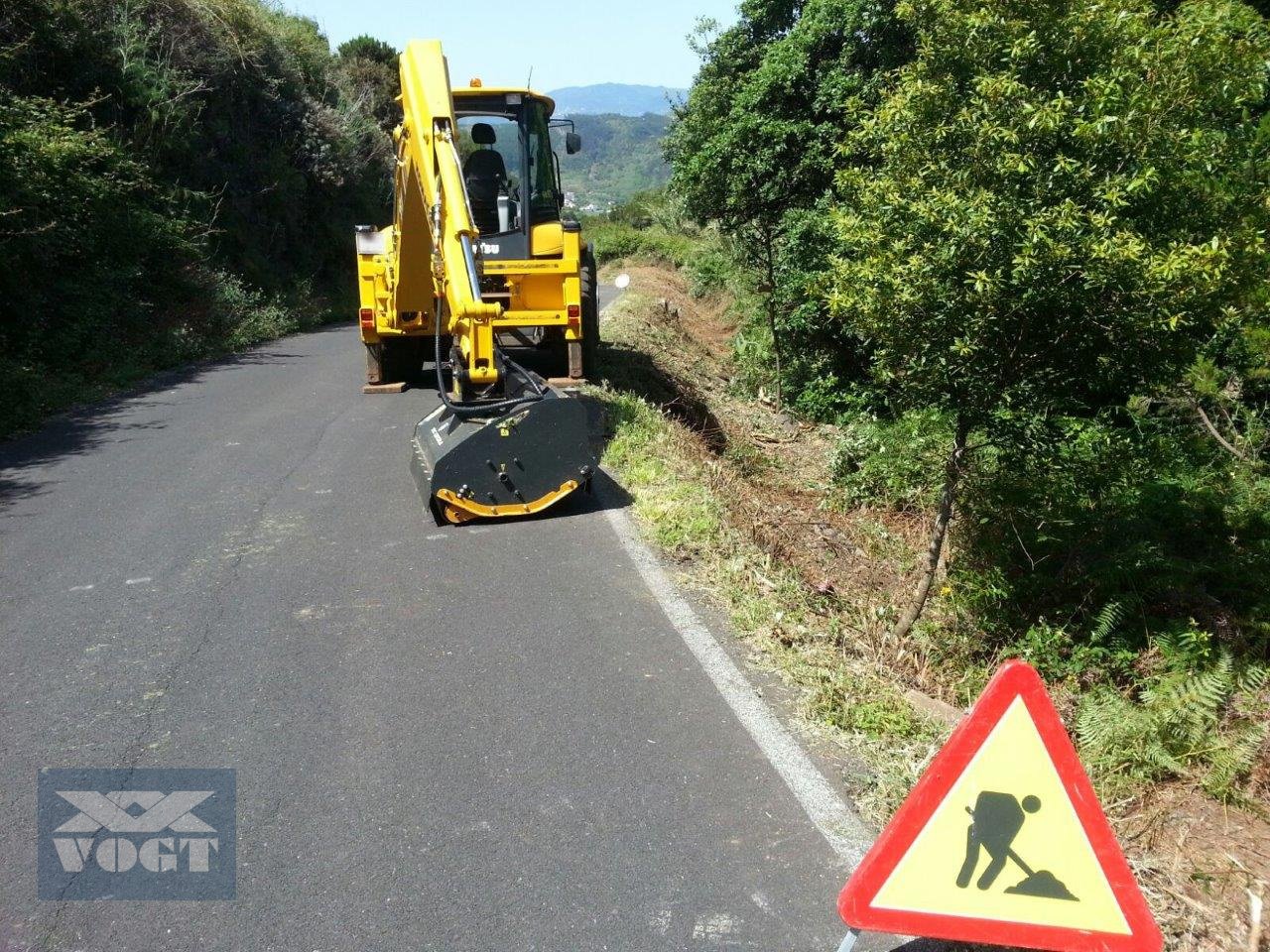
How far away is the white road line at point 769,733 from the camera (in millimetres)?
3416

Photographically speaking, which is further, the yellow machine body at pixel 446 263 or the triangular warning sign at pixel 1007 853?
the yellow machine body at pixel 446 263

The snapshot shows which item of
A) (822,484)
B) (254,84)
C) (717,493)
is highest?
(254,84)

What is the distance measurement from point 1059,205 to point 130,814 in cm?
505

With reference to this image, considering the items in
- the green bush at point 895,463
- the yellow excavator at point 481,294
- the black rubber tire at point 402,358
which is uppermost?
the yellow excavator at point 481,294

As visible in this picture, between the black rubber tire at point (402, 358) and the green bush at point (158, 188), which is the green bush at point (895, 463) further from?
the green bush at point (158, 188)

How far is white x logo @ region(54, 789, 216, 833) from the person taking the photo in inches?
138

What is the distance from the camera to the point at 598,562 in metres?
6.14

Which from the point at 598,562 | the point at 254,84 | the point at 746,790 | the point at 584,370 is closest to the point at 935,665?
the point at 598,562

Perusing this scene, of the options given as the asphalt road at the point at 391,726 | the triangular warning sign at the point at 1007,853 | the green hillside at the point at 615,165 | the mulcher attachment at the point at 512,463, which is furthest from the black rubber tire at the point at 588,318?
the green hillside at the point at 615,165

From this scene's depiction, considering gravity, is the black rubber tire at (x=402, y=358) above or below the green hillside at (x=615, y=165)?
below

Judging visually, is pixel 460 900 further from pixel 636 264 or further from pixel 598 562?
pixel 636 264

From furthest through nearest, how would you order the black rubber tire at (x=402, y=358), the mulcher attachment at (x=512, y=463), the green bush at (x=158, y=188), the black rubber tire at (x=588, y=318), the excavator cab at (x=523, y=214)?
the green bush at (x=158, y=188) < the black rubber tire at (x=402, y=358) < the black rubber tire at (x=588, y=318) < the excavator cab at (x=523, y=214) < the mulcher attachment at (x=512, y=463)

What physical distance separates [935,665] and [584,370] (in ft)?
21.1

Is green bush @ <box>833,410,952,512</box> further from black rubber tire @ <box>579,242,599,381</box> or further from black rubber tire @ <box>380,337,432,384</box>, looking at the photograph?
black rubber tire @ <box>380,337,432,384</box>
